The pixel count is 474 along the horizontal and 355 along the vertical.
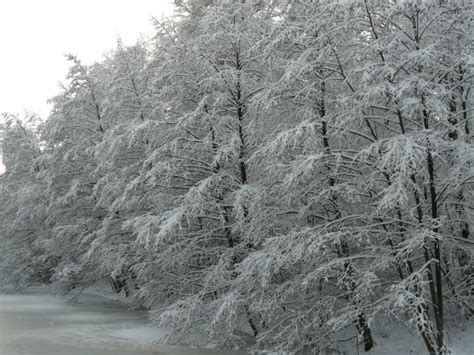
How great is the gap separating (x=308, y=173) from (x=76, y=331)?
1056 cm

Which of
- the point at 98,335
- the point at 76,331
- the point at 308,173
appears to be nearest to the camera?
the point at 308,173

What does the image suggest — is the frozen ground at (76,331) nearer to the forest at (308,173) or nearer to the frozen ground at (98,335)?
the frozen ground at (98,335)

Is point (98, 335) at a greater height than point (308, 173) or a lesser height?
lesser

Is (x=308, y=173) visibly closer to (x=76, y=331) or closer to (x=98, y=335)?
(x=98, y=335)

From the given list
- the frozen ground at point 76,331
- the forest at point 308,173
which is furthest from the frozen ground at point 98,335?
the forest at point 308,173

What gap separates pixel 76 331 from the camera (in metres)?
16.6

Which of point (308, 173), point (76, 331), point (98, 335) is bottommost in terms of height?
point (98, 335)

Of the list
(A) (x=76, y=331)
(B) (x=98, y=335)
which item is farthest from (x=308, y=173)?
(A) (x=76, y=331)

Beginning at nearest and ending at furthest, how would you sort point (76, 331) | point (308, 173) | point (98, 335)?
1. point (308, 173)
2. point (98, 335)
3. point (76, 331)

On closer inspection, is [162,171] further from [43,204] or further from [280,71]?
[43,204]

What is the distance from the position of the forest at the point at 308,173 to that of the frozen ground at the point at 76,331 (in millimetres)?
1295

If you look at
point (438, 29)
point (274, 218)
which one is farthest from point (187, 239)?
point (438, 29)

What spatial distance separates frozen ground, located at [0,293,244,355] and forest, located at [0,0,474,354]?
1295 millimetres

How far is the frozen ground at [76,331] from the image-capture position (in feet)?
43.5
